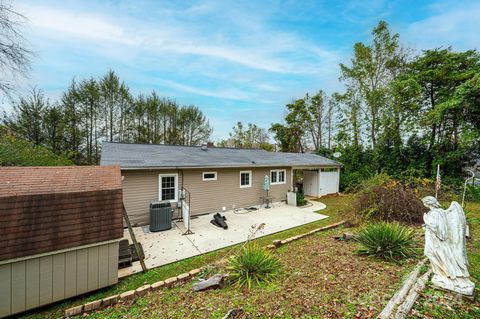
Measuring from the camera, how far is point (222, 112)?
22312 millimetres

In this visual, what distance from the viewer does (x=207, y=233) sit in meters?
6.82

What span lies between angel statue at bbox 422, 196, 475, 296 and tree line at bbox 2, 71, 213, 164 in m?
19.0

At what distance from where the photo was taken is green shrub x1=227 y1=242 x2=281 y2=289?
3.52 meters

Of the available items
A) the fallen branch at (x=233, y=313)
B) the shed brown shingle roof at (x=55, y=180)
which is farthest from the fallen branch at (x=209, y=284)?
Answer: the shed brown shingle roof at (x=55, y=180)

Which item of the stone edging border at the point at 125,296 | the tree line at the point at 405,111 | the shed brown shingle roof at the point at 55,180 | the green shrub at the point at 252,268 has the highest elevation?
the tree line at the point at 405,111

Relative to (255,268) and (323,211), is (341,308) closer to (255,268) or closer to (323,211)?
(255,268)

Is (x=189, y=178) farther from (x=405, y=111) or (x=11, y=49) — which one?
(x=405, y=111)

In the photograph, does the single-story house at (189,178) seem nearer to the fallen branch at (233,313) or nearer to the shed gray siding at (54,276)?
the shed gray siding at (54,276)

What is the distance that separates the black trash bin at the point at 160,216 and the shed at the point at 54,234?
3.02 metres

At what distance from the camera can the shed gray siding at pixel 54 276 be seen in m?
3.15

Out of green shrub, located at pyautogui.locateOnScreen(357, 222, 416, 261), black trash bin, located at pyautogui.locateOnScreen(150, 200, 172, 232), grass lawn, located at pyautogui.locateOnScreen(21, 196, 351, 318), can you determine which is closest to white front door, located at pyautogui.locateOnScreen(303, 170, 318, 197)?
grass lawn, located at pyautogui.locateOnScreen(21, 196, 351, 318)

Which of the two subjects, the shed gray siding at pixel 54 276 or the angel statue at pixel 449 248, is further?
the shed gray siding at pixel 54 276

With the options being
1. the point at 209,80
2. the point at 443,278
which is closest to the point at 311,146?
the point at 209,80

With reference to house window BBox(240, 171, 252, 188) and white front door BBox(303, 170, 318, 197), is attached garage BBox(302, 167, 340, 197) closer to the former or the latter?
white front door BBox(303, 170, 318, 197)
